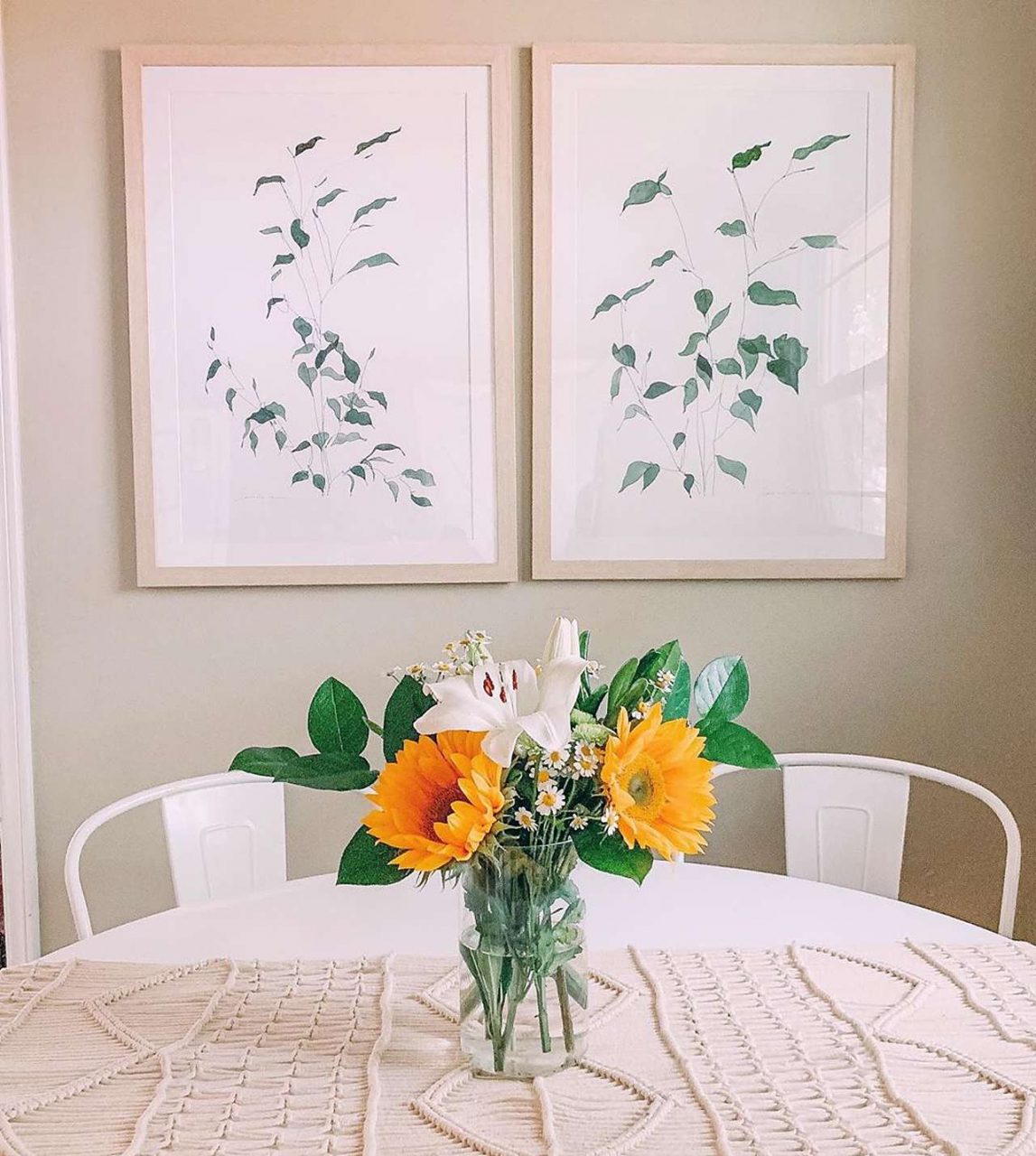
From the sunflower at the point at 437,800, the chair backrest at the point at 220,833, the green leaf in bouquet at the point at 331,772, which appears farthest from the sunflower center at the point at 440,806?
the chair backrest at the point at 220,833

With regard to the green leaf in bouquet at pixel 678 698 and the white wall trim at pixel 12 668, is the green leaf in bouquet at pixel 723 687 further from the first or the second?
the white wall trim at pixel 12 668

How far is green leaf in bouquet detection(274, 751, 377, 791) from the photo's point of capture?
3.48 feet

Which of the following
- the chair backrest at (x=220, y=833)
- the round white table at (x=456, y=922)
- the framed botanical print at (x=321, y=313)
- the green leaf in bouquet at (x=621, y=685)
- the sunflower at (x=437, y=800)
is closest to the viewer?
the sunflower at (x=437, y=800)

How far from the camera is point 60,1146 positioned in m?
0.94

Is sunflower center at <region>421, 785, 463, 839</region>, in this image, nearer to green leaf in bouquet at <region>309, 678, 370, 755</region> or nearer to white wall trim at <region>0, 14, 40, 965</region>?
green leaf in bouquet at <region>309, 678, 370, 755</region>

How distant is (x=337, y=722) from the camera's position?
1102 mm

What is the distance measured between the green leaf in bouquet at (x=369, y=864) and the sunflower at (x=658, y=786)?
215mm

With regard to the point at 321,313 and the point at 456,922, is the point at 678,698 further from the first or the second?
the point at 321,313

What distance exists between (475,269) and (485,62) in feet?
1.31

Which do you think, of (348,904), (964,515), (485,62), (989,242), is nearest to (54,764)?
(348,904)

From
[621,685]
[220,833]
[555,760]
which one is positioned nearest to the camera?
[555,760]

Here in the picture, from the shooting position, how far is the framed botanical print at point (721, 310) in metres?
2.28

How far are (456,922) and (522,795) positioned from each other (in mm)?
530

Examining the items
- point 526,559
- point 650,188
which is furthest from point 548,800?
point 650,188
